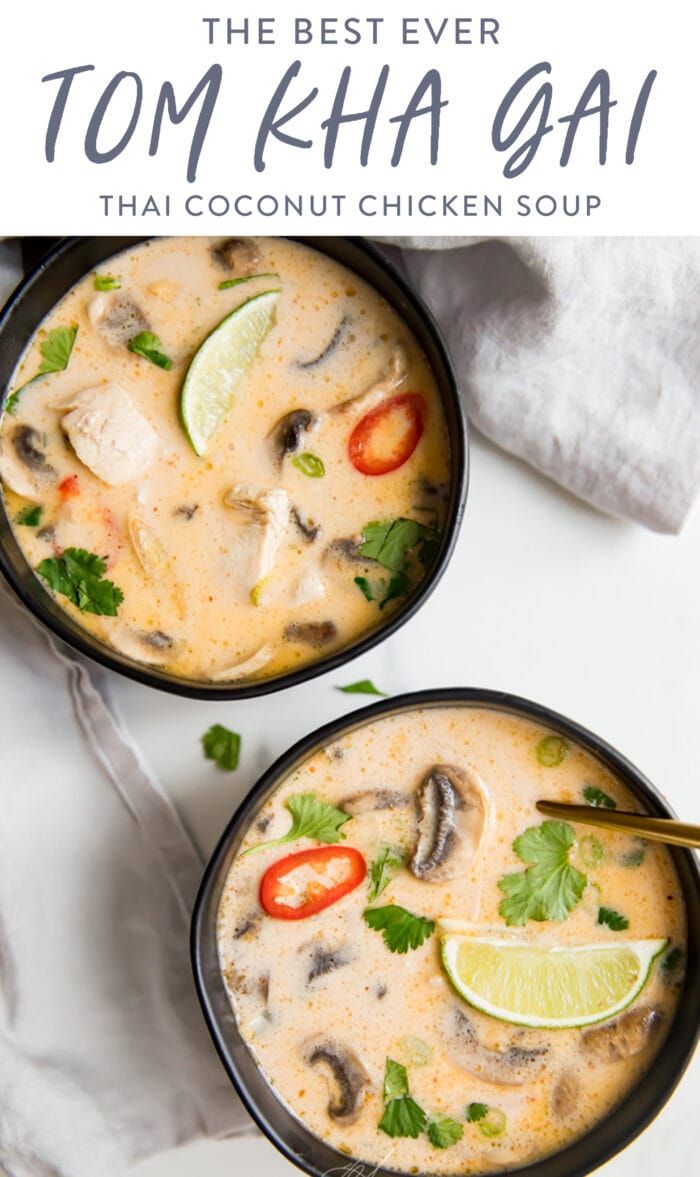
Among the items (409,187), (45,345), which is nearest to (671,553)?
(409,187)

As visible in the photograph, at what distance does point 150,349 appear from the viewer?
89.0 inches

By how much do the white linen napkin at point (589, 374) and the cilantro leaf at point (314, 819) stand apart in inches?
32.6

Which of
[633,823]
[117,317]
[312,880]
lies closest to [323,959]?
[312,880]

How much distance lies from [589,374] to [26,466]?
1.13 m

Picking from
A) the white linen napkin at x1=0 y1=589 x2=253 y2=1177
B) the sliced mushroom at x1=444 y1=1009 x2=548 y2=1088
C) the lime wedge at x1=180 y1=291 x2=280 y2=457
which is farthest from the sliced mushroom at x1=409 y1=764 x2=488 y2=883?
the lime wedge at x1=180 y1=291 x2=280 y2=457

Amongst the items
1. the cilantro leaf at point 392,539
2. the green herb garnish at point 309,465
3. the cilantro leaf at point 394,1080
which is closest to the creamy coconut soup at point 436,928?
the cilantro leaf at point 394,1080

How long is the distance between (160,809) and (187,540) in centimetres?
56

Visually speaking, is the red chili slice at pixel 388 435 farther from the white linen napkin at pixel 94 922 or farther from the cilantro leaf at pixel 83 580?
the white linen napkin at pixel 94 922

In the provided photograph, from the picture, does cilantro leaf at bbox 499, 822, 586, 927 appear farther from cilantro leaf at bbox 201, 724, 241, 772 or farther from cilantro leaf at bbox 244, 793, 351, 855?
cilantro leaf at bbox 201, 724, 241, 772

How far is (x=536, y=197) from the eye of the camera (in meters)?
2.42

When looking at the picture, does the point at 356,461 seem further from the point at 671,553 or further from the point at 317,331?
the point at 671,553

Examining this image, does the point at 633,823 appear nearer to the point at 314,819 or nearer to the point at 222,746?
the point at 314,819

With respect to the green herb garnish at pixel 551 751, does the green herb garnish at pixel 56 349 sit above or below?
above

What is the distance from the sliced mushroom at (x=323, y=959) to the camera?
2.24m
